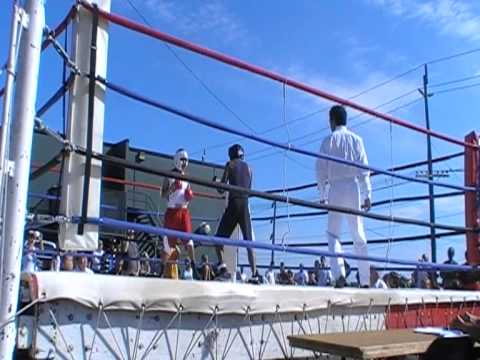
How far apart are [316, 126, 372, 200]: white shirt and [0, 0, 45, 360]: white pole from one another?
2.72m

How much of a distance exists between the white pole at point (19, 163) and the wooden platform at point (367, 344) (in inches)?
48.7

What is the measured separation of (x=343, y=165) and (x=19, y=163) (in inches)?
112

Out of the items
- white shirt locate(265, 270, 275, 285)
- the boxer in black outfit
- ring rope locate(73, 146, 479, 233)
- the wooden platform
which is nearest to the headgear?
the boxer in black outfit

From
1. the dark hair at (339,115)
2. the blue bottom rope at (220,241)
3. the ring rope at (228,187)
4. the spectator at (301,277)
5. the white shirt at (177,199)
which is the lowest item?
the spectator at (301,277)

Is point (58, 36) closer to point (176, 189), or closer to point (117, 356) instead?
point (117, 356)

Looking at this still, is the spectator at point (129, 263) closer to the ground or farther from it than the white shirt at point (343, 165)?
closer to the ground

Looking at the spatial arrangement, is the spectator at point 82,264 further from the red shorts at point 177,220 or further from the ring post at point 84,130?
the ring post at point 84,130

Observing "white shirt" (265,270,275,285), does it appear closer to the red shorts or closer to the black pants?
the black pants

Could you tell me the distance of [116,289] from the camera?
7.27 feet

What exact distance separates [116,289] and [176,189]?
10.2 feet

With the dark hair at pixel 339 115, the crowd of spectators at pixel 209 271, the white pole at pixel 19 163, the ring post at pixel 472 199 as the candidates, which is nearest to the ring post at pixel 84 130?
the white pole at pixel 19 163

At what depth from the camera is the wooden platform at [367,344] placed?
2254mm

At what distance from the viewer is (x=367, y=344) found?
2.33m

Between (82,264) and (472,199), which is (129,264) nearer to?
(82,264)
